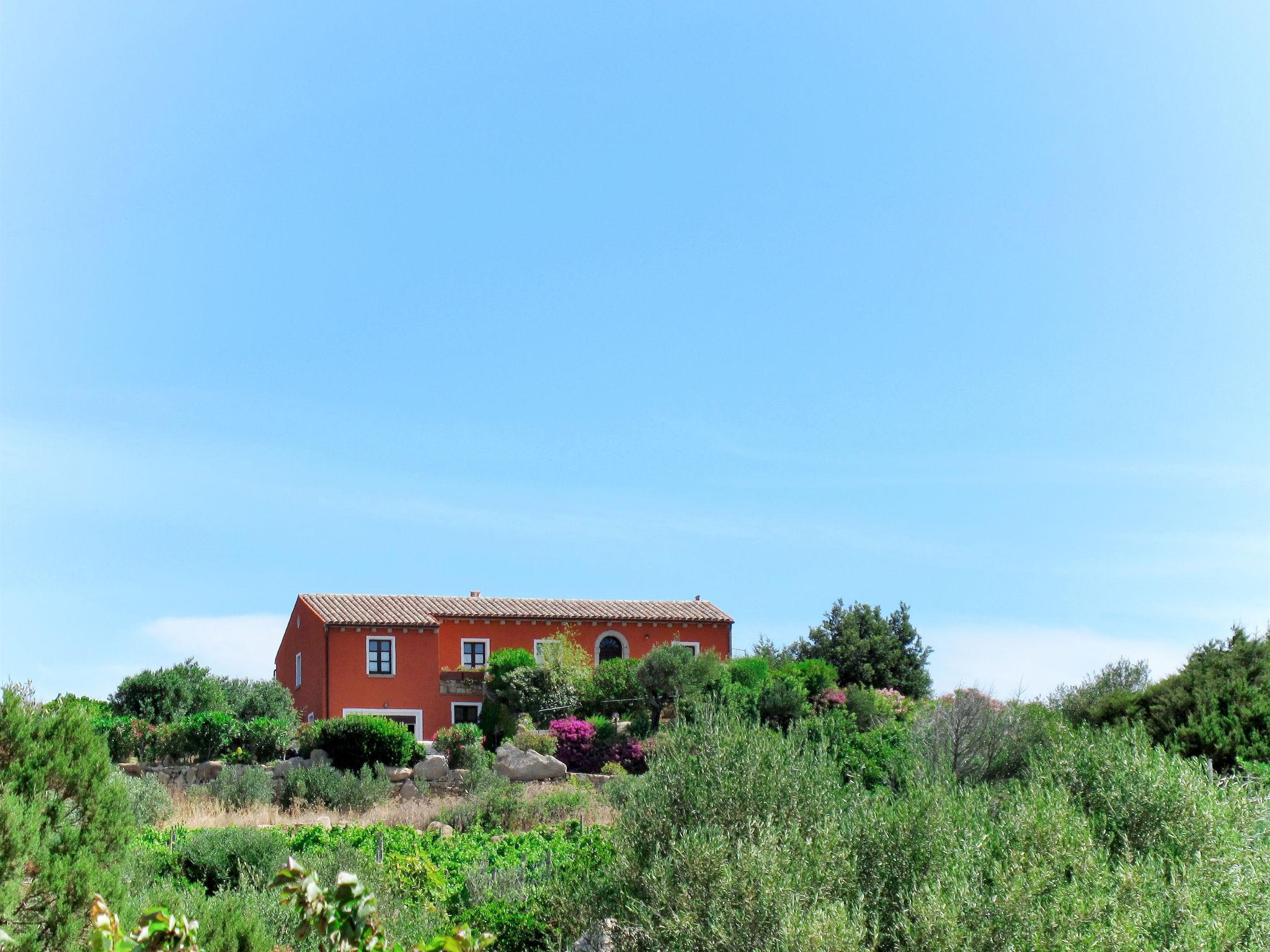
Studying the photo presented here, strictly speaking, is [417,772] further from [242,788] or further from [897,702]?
[897,702]

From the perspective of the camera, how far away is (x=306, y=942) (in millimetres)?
7773

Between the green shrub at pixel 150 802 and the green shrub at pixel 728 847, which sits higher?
the green shrub at pixel 728 847

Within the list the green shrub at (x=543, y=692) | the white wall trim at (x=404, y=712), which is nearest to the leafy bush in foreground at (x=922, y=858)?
the green shrub at (x=543, y=692)

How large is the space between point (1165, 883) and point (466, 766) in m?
17.5

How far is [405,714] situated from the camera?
106ft

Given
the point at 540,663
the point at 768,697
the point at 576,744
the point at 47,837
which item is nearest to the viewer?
the point at 47,837

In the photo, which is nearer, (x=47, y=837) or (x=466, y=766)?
(x=47, y=837)

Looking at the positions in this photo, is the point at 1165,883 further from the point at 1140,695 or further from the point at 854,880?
the point at 1140,695

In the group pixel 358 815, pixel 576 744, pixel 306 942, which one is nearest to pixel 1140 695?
pixel 576 744

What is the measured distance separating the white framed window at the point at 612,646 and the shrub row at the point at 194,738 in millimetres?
13294

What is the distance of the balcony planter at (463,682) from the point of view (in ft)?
108

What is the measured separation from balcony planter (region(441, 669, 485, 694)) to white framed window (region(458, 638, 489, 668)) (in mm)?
1501

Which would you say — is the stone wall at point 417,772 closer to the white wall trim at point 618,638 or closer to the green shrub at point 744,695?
the green shrub at point 744,695

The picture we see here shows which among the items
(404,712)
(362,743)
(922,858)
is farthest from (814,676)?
(922,858)
